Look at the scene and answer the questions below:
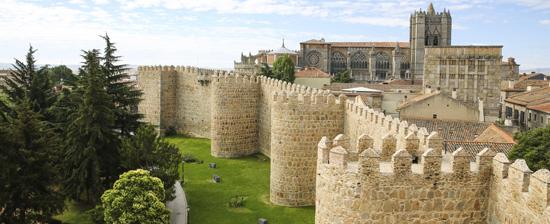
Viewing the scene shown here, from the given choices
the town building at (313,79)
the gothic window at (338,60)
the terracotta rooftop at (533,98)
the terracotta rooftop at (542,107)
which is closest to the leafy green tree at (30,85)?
the terracotta rooftop at (542,107)

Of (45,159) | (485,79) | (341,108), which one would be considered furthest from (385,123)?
(485,79)

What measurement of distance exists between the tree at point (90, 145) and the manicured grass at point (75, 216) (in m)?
0.69

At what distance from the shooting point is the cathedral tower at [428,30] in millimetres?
103875

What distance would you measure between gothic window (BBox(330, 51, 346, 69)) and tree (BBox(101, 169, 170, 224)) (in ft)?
301

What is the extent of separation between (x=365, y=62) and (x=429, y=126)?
78018 millimetres

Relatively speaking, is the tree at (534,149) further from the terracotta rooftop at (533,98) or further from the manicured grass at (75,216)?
the terracotta rooftop at (533,98)

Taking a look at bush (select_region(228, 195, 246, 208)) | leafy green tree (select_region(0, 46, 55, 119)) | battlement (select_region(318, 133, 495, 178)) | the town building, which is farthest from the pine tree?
the town building

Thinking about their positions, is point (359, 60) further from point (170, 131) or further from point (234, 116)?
point (234, 116)

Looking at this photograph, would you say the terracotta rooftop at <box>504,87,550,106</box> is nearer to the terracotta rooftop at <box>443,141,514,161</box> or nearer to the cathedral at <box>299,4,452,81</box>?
the terracotta rooftop at <box>443,141,514,161</box>

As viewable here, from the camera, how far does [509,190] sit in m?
8.38

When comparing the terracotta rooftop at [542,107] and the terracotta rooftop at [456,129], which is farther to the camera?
the terracotta rooftop at [542,107]

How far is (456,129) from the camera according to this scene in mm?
28953

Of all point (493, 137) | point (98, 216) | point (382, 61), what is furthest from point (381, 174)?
point (382, 61)

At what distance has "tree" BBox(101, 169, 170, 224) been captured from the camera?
1505 cm
